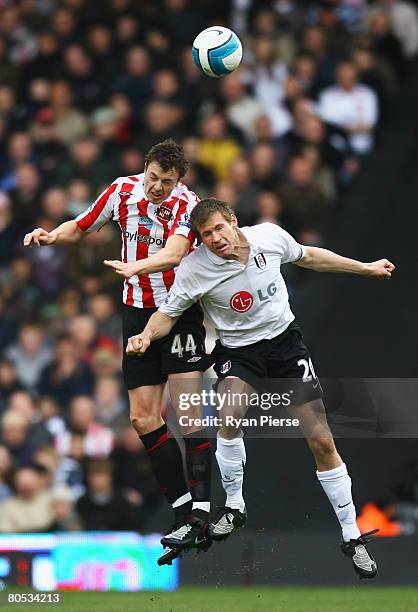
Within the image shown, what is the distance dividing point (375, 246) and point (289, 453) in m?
2.64

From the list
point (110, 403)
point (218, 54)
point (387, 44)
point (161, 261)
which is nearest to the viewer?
point (161, 261)

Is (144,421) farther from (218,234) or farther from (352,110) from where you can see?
(352,110)

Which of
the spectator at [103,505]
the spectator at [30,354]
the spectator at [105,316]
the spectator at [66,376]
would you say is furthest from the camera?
the spectator at [30,354]

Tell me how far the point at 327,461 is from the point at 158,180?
2.28m

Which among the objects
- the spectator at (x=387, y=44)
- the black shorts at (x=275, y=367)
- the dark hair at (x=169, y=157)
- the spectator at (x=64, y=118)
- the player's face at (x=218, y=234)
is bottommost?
the black shorts at (x=275, y=367)

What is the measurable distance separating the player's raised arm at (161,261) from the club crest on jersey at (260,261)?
1.67ft

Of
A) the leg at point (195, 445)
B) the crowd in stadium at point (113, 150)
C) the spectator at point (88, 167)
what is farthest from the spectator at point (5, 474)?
the leg at point (195, 445)

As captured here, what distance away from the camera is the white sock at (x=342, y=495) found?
10.9 m

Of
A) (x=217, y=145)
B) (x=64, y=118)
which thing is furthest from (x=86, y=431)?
(x=64, y=118)

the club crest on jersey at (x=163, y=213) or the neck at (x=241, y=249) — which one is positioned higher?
the club crest on jersey at (x=163, y=213)

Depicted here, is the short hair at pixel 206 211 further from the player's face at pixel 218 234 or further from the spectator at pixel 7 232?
the spectator at pixel 7 232

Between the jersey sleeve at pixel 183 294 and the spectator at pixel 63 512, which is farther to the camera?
the spectator at pixel 63 512

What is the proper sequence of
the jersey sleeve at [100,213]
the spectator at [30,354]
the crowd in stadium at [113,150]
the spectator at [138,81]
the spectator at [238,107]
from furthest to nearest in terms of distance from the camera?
the spectator at [138,81]
the spectator at [238,107]
the spectator at [30,354]
the crowd in stadium at [113,150]
the jersey sleeve at [100,213]

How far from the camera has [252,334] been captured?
428 inches
